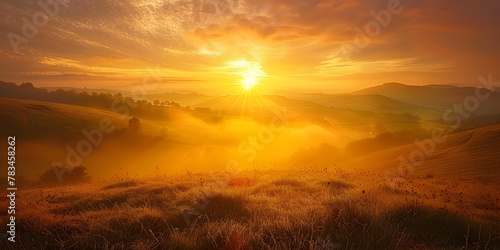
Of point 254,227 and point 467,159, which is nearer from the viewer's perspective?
point 254,227

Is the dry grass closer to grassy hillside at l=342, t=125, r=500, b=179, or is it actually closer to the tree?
grassy hillside at l=342, t=125, r=500, b=179

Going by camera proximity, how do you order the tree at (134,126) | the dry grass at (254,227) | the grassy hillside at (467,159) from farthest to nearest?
1. the tree at (134,126)
2. the grassy hillside at (467,159)
3. the dry grass at (254,227)

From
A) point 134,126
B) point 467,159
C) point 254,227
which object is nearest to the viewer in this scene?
point 254,227

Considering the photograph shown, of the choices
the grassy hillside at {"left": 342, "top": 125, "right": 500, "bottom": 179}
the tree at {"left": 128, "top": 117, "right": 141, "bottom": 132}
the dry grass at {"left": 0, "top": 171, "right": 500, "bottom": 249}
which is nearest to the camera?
the dry grass at {"left": 0, "top": 171, "right": 500, "bottom": 249}

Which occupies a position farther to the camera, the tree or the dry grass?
the tree

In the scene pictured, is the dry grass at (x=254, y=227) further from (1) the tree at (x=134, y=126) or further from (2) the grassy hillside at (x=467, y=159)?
(1) the tree at (x=134, y=126)

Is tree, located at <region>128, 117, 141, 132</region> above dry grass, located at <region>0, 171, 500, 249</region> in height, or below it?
below

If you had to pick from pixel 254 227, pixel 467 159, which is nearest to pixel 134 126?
pixel 467 159

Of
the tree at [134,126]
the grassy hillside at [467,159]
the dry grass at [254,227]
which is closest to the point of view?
the dry grass at [254,227]

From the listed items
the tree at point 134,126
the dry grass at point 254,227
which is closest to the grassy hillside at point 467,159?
the dry grass at point 254,227

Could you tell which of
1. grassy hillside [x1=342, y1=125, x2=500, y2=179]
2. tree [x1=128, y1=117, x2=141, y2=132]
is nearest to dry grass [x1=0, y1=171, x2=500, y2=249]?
grassy hillside [x1=342, y1=125, x2=500, y2=179]

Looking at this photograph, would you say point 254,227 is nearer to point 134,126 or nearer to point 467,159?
point 467,159

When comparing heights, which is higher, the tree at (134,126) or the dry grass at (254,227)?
the dry grass at (254,227)

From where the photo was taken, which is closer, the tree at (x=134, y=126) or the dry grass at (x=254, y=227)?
the dry grass at (x=254, y=227)
